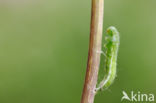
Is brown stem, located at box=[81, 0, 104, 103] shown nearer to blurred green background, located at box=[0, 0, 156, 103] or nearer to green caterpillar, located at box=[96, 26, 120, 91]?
green caterpillar, located at box=[96, 26, 120, 91]

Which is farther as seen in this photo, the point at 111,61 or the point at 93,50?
the point at 111,61

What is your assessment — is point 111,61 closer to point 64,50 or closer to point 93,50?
point 93,50

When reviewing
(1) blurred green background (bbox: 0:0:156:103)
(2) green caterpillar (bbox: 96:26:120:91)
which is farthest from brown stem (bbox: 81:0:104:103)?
(1) blurred green background (bbox: 0:0:156:103)

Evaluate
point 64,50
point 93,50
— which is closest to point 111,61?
point 93,50

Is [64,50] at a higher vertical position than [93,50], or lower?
lower

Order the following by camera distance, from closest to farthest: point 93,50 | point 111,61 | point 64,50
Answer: point 93,50
point 111,61
point 64,50

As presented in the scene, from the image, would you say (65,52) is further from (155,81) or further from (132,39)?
(155,81)
